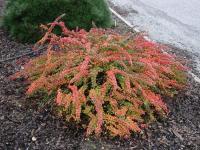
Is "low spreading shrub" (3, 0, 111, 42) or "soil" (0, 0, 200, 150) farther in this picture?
"low spreading shrub" (3, 0, 111, 42)

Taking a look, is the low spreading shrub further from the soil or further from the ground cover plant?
the soil

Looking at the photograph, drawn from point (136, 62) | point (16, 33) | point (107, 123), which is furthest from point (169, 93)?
point (16, 33)

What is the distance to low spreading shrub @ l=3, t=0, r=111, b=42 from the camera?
7051mm

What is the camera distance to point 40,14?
23.2 ft

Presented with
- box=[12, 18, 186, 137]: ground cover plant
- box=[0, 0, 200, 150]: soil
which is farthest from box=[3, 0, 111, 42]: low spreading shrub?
box=[0, 0, 200, 150]: soil

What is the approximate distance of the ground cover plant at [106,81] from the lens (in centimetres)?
482

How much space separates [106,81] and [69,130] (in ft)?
A: 2.34

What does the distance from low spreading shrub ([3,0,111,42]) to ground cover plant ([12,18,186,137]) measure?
134 centimetres

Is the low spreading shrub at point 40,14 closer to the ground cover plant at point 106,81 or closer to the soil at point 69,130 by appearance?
the ground cover plant at point 106,81

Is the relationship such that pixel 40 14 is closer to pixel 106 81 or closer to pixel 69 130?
pixel 106 81

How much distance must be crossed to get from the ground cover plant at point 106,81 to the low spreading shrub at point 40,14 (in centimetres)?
134

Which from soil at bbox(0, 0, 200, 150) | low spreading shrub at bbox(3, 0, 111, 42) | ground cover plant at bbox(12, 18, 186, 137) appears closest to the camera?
soil at bbox(0, 0, 200, 150)

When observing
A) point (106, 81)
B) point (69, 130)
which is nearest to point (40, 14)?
point (106, 81)

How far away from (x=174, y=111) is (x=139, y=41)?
107cm
